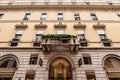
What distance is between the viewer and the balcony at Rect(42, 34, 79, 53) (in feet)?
45.6

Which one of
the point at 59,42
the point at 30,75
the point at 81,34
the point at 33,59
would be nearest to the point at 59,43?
the point at 59,42

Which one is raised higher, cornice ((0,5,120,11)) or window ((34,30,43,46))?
cornice ((0,5,120,11))

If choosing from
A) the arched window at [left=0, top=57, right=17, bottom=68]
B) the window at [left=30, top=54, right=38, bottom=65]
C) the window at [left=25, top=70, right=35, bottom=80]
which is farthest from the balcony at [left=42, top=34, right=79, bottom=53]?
the arched window at [left=0, top=57, right=17, bottom=68]

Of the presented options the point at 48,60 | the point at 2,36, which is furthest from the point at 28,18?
the point at 48,60

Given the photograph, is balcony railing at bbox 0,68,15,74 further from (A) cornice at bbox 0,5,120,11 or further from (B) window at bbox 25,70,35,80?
(A) cornice at bbox 0,5,120,11

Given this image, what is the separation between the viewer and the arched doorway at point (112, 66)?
13.1 metres

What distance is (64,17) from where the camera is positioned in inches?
774

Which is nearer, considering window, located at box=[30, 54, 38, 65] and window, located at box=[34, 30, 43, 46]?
window, located at box=[30, 54, 38, 65]

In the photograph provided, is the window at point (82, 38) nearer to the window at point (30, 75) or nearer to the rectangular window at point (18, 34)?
the window at point (30, 75)

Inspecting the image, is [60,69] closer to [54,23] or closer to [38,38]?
[38,38]

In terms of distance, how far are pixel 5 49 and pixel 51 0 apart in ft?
42.7

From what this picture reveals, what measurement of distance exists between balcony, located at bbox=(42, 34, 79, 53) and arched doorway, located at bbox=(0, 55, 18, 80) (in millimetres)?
3573

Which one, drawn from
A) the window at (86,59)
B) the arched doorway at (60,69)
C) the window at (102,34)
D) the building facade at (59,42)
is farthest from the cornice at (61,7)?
the arched doorway at (60,69)

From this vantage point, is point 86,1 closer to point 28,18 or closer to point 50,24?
Result: point 50,24
